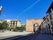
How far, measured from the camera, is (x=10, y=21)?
9631 centimetres

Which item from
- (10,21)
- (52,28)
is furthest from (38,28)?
(10,21)

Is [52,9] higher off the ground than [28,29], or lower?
higher

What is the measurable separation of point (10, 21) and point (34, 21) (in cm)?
3978

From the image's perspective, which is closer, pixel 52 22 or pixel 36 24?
pixel 52 22

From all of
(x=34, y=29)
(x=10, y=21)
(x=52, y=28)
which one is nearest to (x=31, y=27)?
(x=34, y=29)

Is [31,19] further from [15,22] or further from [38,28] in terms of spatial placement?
[15,22]

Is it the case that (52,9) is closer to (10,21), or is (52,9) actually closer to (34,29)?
(34,29)

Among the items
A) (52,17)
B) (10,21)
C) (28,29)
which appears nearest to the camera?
(52,17)

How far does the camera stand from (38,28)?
59656mm

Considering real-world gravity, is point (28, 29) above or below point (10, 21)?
below

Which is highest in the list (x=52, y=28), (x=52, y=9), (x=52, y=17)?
(x=52, y=9)

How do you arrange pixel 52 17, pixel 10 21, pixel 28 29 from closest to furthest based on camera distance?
pixel 52 17 → pixel 28 29 → pixel 10 21

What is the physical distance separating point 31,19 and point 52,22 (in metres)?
27.3

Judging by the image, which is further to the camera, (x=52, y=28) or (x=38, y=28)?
(x=38, y=28)
